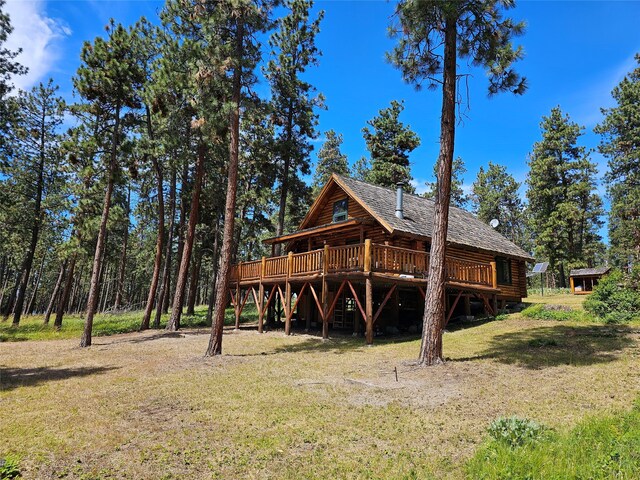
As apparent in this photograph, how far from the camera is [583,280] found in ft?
107

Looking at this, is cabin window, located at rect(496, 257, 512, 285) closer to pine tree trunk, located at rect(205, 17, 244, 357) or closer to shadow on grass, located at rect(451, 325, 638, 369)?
shadow on grass, located at rect(451, 325, 638, 369)

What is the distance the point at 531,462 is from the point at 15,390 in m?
10.2

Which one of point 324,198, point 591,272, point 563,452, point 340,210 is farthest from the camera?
point 591,272

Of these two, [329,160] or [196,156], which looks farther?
[329,160]

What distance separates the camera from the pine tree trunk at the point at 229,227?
43.0ft

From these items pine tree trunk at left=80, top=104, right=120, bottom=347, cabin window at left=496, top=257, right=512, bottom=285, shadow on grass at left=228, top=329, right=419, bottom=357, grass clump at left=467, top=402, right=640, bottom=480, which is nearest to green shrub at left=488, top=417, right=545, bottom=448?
grass clump at left=467, top=402, right=640, bottom=480

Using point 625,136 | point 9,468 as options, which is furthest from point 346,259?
point 625,136

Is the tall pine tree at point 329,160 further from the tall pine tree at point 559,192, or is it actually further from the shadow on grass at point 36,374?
the shadow on grass at point 36,374

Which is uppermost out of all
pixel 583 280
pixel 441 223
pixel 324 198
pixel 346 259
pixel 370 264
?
pixel 324 198

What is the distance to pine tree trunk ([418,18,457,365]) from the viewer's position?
10.2m

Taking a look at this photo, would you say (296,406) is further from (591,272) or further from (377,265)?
(591,272)

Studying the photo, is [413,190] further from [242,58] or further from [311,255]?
[242,58]

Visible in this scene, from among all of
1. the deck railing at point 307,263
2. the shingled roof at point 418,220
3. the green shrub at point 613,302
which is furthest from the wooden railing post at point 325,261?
the green shrub at point 613,302

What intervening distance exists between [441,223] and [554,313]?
1038 cm
